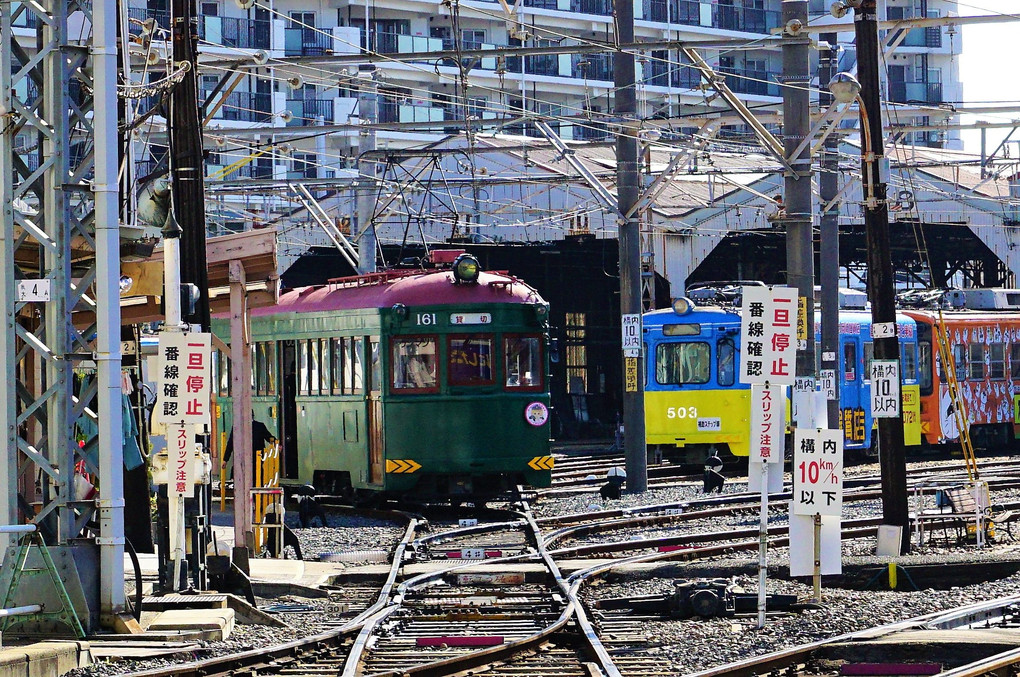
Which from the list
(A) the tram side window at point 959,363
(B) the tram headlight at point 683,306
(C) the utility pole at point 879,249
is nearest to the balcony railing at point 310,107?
(A) the tram side window at point 959,363

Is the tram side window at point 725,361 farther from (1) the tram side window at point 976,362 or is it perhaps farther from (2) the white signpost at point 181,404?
(2) the white signpost at point 181,404

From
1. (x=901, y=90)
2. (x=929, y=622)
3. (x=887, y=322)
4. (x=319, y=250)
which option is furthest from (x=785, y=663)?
(x=901, y=90)

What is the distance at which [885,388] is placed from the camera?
15.1m

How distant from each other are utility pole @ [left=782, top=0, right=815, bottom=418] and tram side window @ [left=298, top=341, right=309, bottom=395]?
20.6 ft

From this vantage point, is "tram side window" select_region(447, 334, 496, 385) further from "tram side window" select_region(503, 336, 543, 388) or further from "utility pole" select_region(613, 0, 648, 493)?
"utility pole" select_region(613, 0, 648, 493)

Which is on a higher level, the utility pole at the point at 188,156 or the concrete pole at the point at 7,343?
the utility pole at the point at 188,156

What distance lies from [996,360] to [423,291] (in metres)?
14.9

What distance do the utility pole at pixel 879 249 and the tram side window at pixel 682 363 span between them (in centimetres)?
1052

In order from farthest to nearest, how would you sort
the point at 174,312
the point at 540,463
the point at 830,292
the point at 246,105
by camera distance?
the point at 246,105 → the point at 830,292 → the point at 540,463 → the point at 174,312

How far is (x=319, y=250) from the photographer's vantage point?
1483 inches

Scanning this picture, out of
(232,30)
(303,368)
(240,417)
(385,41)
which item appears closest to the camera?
(240,417)

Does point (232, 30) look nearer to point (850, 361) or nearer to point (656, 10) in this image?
point (656, 10)

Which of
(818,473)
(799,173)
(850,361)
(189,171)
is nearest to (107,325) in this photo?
(189,171)

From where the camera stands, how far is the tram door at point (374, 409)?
19203 millimetres
